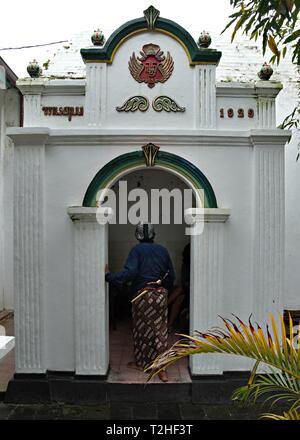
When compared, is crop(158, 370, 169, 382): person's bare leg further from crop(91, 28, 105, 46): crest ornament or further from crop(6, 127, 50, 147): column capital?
crop(91, 28, 105, 46): crest ornament

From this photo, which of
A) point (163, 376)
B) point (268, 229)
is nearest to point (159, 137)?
point (268, 229)

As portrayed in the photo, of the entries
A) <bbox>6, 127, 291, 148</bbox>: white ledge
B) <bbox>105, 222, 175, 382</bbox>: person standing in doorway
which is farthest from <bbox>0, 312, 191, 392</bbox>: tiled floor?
<bbox>6, 127, 291, 148</bbox>: white ledge

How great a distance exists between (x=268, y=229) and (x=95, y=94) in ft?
8.54

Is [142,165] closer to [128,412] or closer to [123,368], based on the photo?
[123,368]

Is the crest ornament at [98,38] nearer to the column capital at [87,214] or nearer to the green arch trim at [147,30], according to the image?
the green arch trim at [147,30]

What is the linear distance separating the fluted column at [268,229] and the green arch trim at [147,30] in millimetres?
1196

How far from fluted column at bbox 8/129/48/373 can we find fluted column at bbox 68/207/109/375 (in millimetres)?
412

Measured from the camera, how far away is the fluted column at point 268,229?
192 inches

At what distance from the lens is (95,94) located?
488 cm

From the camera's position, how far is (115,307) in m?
7.16

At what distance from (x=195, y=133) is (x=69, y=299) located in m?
2.47

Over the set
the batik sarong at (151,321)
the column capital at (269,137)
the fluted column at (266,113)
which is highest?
the fluted column at (266,113)

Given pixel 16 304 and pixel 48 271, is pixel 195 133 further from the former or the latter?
pixel 16 304

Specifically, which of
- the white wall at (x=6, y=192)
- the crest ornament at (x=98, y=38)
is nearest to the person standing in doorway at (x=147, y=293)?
the crest ornament at (x=98, y=38)
